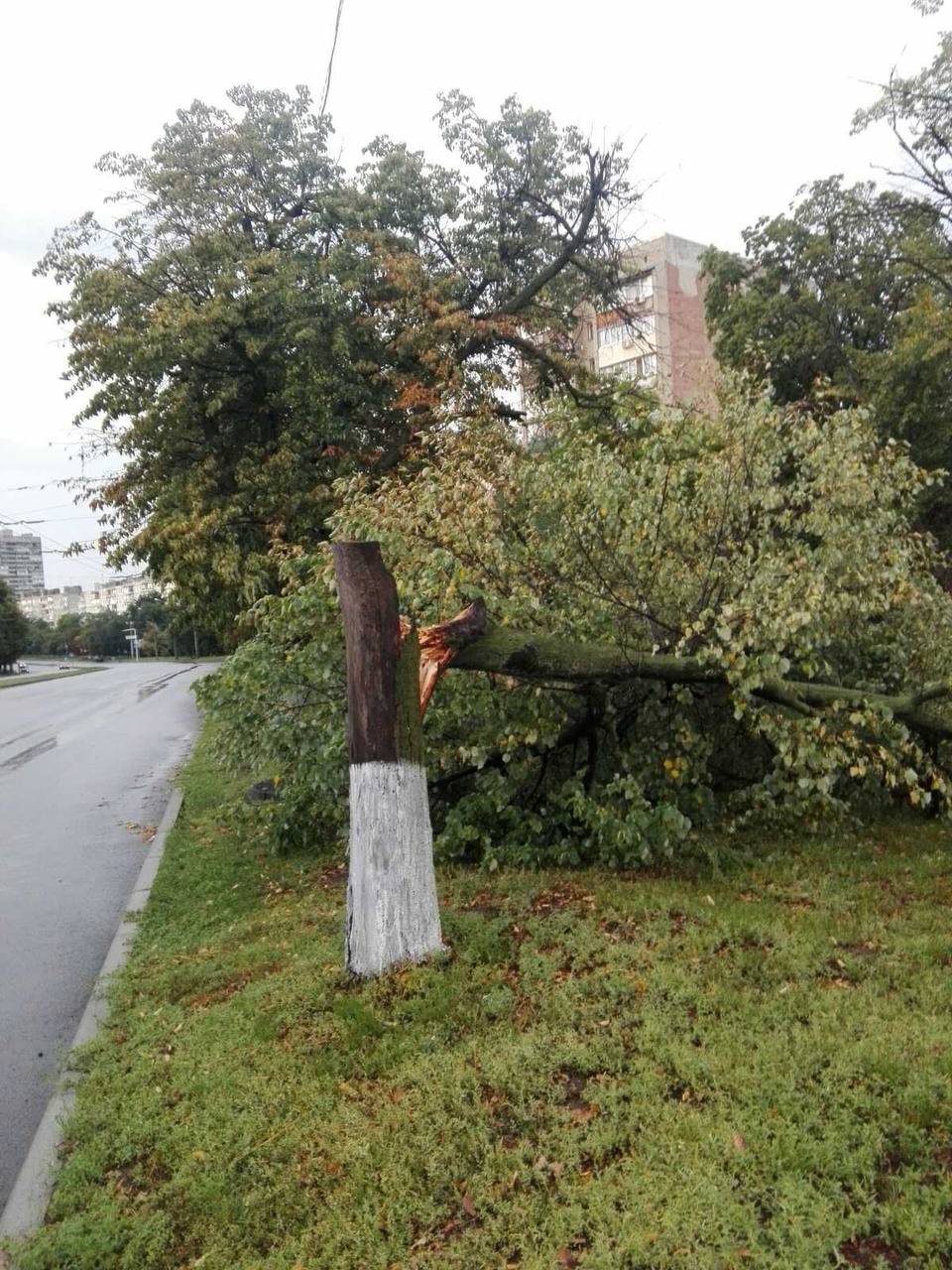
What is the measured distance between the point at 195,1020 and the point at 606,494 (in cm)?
402

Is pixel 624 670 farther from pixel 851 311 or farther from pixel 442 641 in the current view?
pixel 851 311

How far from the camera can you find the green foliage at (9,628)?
203ft

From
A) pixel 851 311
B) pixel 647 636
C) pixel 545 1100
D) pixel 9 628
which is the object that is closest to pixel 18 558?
pixel 9 628

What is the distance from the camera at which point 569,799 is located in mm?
6402

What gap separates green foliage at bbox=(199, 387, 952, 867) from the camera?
241 inches

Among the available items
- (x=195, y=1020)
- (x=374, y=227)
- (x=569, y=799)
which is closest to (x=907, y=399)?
(x=374, y=227)

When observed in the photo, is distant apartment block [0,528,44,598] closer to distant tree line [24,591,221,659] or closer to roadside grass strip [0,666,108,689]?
distant tree line [24,591,221,659]

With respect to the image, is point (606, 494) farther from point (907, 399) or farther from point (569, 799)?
point (907, 399)

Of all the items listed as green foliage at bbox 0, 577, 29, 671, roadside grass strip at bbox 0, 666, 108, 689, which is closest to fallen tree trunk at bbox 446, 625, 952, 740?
roadside grass strip at bbox 0, 666, 108, 689

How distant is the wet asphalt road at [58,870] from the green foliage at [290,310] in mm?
3084

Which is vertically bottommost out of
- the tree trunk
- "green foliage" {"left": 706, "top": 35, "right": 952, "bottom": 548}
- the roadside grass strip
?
the roadside grass strip

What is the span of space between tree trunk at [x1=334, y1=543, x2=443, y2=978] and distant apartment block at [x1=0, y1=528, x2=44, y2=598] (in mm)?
79703

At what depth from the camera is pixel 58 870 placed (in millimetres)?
8250

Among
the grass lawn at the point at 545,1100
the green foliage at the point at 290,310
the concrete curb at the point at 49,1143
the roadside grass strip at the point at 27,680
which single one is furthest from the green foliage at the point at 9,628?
the grass lawn at the point at 545,1100
